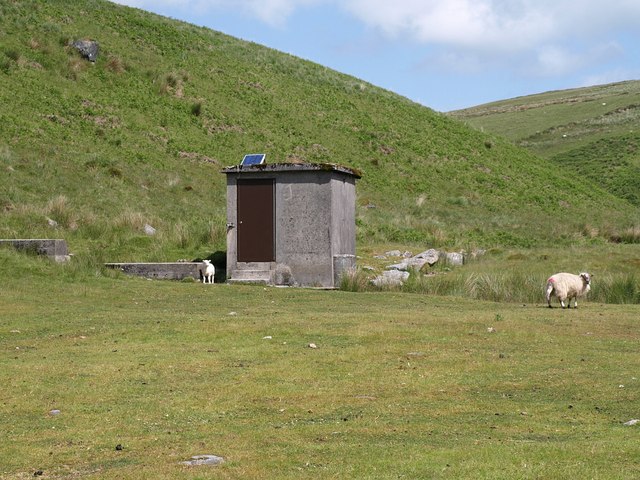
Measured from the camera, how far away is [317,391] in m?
12.9

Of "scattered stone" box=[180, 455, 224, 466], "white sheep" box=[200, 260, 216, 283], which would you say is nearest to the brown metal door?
"white sheep" box=[200, 260, 216, 283]

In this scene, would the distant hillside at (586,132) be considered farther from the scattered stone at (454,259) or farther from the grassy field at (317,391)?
the grassy field at (317,391)

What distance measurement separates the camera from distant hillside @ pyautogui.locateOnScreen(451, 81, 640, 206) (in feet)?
275

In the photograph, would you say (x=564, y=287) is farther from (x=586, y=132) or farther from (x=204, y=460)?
(x=586, y=132)

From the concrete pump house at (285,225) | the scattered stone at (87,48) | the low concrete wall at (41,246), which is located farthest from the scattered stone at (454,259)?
the scattered stone at (87,48)

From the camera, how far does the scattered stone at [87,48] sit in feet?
188

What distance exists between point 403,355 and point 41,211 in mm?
22711

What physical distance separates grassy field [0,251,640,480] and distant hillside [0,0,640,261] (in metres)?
13.3

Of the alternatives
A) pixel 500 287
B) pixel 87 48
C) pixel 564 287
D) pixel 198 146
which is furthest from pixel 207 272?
pixel 87 48

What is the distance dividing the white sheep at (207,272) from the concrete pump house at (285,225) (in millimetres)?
1013

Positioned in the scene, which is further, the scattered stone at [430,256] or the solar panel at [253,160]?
the scattered stone at [430,256]

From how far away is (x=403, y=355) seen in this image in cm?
1590

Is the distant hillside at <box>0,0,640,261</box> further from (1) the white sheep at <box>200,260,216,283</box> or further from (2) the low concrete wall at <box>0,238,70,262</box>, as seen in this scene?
(1) the white sheep at <box>200,260,216,283</box>

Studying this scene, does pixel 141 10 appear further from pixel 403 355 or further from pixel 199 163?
pixel 403 355
